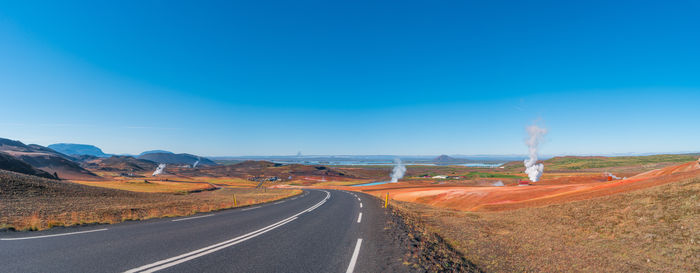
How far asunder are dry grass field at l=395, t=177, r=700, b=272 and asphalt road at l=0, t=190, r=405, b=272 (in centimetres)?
376

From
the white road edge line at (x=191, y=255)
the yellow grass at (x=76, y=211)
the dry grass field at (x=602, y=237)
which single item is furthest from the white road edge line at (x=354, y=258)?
the yellow grass at (x=76, y=211)

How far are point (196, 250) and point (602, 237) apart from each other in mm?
13497

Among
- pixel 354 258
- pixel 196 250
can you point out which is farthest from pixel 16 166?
pixel 354 258

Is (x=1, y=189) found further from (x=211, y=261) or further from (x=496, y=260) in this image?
(x=496, y=260)

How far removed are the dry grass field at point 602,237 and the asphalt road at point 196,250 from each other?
3.76m

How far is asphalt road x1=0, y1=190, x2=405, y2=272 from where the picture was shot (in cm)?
598

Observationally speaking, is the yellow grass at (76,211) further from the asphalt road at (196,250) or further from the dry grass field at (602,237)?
the dry grass field at (602,237)

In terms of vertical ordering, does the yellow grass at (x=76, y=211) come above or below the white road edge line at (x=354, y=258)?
below

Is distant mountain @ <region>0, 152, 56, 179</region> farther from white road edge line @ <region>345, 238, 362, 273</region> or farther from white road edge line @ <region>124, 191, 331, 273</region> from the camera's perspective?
white road edge line @ <region>345, 238, 362, 273</region>

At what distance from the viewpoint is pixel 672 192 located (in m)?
10.4

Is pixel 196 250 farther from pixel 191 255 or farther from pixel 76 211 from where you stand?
pixel 76 211

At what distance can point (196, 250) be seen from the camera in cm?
738

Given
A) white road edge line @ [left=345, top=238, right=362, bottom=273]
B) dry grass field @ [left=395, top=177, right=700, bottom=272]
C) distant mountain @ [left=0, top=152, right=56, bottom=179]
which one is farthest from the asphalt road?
distant mountain @ [left=0, top=152, right=56, bottom=179]

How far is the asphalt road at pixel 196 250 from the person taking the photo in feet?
19.6
